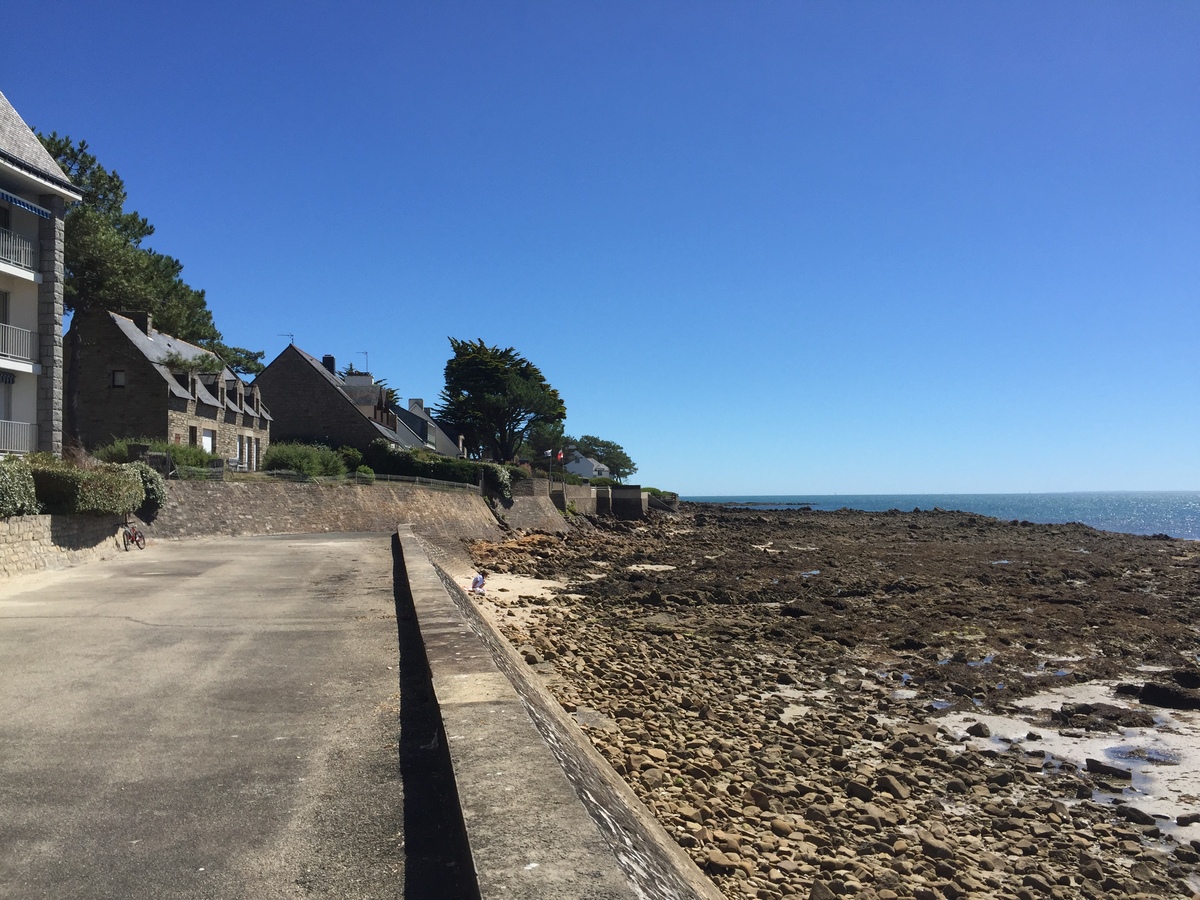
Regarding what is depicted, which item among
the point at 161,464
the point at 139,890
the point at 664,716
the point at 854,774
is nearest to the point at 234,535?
the point at 161,464

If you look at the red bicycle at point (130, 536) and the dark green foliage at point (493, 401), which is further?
the dark green foliage at point (493, 401)

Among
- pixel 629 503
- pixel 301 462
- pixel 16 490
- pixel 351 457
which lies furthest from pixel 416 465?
pixel 16 490

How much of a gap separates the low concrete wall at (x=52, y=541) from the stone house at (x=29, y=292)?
4512mm

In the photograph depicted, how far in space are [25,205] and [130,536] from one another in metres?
8.57

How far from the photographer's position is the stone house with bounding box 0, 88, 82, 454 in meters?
19.9

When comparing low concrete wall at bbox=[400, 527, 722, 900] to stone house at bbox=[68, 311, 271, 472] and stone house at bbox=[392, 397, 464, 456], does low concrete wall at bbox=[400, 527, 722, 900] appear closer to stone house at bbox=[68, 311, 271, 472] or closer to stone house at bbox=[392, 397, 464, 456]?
stone house at bbox=[68, 311, 271, 472]

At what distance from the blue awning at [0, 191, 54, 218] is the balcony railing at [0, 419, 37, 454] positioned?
204 inches

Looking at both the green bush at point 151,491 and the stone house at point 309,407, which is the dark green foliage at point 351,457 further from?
the green bush at point 151,491

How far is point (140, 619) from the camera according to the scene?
32.8 ft

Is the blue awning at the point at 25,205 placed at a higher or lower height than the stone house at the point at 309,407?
higher

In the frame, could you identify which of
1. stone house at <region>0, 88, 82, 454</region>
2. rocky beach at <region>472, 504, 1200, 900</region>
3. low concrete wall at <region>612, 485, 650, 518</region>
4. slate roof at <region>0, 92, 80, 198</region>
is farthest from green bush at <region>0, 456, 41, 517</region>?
low concrete wall at <region>612, 485, 650, 518</region>

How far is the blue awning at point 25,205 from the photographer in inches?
756

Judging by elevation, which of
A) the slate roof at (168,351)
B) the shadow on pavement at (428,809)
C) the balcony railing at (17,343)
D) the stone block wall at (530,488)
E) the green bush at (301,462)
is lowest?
the shadow on pavement at (428,809)

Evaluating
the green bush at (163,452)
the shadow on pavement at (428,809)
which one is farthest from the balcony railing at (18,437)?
the shadow on pavement at (428,809)
